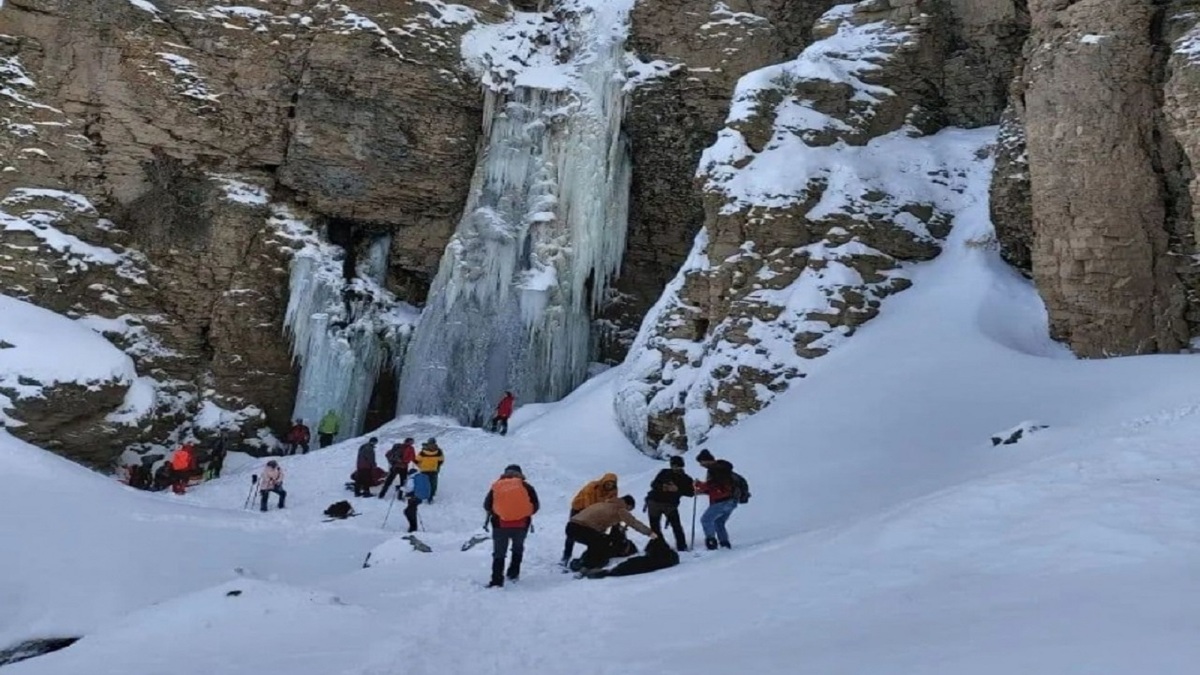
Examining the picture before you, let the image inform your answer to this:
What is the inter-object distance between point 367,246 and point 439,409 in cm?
592

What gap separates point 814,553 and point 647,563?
1867 mm

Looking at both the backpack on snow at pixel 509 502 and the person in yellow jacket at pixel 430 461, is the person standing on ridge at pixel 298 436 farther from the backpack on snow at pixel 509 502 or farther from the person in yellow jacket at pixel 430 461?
the backpack on snow at pixel 509 502

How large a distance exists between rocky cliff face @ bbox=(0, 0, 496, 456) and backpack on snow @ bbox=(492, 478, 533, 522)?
54.3ft

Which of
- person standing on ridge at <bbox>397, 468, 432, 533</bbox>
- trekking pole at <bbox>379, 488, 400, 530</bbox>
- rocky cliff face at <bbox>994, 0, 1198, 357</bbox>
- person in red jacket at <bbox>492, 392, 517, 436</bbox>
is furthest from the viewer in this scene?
person in red jacket at <bbox>492, 392, 517, 436</bbox>

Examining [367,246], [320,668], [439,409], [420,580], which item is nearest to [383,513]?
[420,580]

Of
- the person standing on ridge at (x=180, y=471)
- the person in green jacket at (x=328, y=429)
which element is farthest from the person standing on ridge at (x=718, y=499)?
the person in green jacket at (x=328, y=429)

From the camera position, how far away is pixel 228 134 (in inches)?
903

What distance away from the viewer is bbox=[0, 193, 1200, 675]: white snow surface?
14.6 feet

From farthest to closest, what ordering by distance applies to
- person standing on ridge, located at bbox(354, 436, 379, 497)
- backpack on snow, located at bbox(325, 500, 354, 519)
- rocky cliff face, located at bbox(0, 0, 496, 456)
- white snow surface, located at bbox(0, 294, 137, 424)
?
rocky cliff face, located at bbox(0, 0, 496, 456), white snow surface, located at bbox(0, 294, 137, 424), person standing on ridge, located at bbox(354, 436, 379, 497), backpack on snow, located at bbox(325, 500, 354, 519)

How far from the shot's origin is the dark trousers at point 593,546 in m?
8.49

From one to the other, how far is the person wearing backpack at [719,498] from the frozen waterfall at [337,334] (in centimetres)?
1475

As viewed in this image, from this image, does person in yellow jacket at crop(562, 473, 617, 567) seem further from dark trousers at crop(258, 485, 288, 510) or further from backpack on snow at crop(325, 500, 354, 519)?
dark trousers at crop(258, 485, 288, 510)

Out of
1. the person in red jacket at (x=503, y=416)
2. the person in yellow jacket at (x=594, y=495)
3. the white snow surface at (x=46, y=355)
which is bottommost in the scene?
the person in red jacket at (x=503, y=416)

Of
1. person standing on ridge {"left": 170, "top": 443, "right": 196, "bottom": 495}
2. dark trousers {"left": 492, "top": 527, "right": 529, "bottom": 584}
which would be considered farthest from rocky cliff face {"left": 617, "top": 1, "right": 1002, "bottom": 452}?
person standing on ridge {"left": 170, "top": 443, "right": 196, "bottom": 495}
